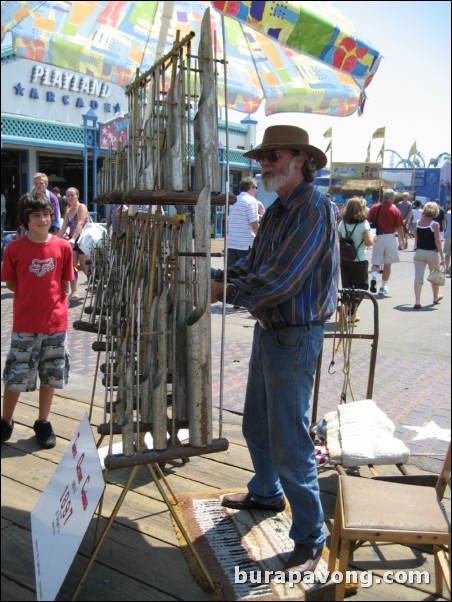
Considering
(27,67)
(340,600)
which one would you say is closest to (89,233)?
(340,600)

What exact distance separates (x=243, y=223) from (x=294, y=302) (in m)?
5.56

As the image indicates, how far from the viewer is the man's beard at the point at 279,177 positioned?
2.65m

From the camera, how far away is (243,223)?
26.2ft

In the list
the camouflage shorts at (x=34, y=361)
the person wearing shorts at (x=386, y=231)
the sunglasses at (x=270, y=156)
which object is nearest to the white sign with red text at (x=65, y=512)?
the camouflage shorts at (x=34, y=361)

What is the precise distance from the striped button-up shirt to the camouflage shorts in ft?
5.52

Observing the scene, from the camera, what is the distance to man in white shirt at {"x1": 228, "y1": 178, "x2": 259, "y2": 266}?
795 cm

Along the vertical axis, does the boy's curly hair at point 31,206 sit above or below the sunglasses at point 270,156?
below

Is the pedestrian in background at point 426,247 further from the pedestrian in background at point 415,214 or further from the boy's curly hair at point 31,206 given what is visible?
the pedestrian in background at point 415,214

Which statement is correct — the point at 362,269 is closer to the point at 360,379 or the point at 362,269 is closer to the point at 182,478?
the point at 360,379

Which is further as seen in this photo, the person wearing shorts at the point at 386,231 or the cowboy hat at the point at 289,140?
the person wearing shorts at the point at 386,231

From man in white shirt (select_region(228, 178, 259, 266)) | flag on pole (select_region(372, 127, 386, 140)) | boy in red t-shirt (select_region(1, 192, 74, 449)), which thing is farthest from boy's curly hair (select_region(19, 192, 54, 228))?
flag on pole (select_region(372, 127, 386, 140))

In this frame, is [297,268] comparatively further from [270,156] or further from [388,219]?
[388,219]

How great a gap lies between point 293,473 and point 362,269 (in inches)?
226

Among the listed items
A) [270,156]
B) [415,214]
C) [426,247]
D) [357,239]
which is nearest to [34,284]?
[270,156]
